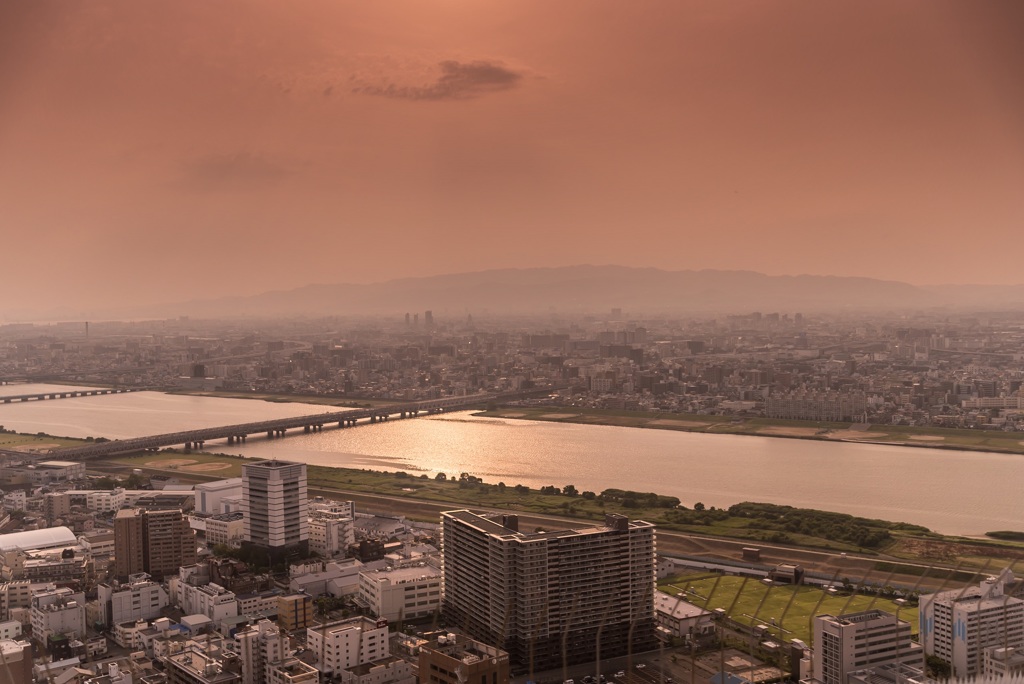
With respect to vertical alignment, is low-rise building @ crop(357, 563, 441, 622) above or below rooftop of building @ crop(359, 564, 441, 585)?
below

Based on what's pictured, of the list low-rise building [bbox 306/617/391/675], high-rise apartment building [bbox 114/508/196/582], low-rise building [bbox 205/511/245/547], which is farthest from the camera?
low-rise building [bbox 205/511/245/547]

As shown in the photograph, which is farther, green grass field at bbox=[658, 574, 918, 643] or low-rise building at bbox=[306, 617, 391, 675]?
green grass field at bbox=[658, 574, 918, 643]

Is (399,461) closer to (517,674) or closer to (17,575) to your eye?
(17,575)

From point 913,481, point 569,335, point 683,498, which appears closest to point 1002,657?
point 683,498

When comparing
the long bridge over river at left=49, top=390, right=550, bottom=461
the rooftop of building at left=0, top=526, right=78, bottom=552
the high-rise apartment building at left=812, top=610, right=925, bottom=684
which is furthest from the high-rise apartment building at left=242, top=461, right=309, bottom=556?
the long bridge over river at left=49, top=390, right=550, bottom=461

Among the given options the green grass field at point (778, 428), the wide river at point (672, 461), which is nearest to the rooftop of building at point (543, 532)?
the wide river at point (672, 461)

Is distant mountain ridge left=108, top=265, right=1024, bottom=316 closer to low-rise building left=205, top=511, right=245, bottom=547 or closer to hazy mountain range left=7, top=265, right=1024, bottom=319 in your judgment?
hazy mountain range left=7, top=265, right=1024, bottom=319
